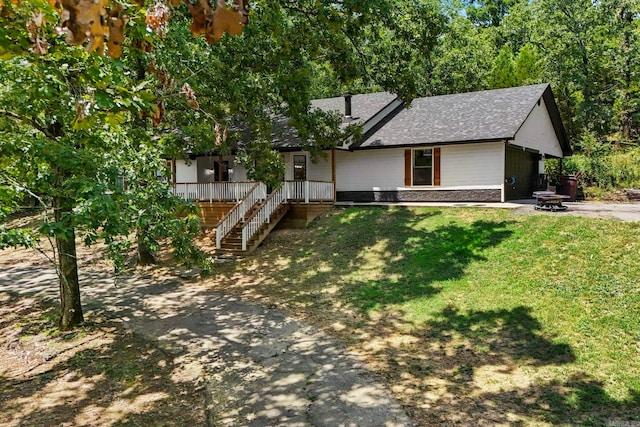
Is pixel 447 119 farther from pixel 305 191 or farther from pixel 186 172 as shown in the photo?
pixel 186 172

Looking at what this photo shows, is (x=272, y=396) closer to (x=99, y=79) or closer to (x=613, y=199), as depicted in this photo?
(x=99, y=79)

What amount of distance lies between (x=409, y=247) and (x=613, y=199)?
1254 centimetres

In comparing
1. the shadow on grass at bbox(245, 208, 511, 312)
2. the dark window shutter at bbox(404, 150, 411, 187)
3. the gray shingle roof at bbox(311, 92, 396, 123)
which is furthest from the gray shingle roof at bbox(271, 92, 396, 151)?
the shadow on grass at bbox(245, 208, 511, 312)

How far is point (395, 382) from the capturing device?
645cm

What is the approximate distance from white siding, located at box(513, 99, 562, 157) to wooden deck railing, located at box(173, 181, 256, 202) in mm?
12418

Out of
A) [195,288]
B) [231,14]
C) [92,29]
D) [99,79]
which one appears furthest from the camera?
[195,288]

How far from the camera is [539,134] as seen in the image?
845 inches

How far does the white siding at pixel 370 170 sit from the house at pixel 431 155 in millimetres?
48

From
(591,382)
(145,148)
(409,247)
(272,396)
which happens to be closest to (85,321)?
(145,148)

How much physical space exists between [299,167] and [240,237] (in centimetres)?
654

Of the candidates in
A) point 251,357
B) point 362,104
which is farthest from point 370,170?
point 251,357

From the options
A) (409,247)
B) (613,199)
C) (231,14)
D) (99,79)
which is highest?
(99,79)

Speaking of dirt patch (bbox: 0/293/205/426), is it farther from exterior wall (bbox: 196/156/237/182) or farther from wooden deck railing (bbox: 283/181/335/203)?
exterior wall (bbox: 196/156/237/182)

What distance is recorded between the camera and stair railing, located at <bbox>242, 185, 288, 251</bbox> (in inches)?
636
